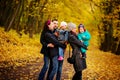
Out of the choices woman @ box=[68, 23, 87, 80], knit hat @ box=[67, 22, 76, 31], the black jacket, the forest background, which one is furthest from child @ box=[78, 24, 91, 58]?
the forest background

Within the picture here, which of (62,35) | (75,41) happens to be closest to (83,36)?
(75,41)

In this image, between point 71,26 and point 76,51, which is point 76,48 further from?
point 71,26

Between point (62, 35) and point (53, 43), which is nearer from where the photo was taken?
point (53, 43)

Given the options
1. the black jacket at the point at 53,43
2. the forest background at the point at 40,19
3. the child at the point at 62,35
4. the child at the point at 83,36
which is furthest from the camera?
the forest background at the point at 40,19

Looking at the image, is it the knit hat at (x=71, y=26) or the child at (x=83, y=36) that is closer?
the knit hat at (x=71, y=26)

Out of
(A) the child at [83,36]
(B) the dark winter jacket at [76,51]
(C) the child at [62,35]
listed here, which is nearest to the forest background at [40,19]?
(A) the child at [83,36]

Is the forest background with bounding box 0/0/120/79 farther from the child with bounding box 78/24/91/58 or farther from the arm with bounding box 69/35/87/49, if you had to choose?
the arm with bounding box 69/35/87/49

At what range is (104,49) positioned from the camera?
33156 millimetres

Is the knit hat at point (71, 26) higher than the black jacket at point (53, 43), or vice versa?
the knit hat at point (71, 26)

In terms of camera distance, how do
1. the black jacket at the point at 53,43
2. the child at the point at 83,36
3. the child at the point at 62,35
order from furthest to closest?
the child at the point at 83,36 → the child at the point at 62,35 → the black jacket at the point at 53,43

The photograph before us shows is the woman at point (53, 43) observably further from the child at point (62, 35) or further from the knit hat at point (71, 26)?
the knit hat at point (71, 26)

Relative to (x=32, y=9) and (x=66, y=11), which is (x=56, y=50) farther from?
(x=66, y=11)

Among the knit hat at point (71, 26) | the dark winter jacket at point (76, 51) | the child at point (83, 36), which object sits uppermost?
the knit hat at point (71, 26)

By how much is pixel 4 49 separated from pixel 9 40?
13.6 ft
